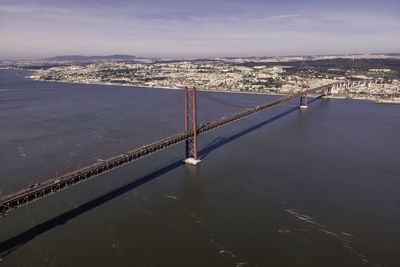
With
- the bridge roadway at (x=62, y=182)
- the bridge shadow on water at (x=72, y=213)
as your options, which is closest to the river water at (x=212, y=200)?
the bridge shadow on water at (x=72, y=213)

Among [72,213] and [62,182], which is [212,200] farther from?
[62,182]

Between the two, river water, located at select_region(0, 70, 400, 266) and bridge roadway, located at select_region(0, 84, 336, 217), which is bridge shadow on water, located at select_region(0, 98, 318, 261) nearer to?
river water, located at select_region(0, 70, 400, 266)

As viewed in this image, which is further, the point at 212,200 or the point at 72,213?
the point at 212,200

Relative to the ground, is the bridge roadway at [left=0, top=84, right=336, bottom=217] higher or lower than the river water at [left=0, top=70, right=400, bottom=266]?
higher

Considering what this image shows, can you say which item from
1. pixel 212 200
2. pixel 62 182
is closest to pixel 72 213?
pixel 62 182

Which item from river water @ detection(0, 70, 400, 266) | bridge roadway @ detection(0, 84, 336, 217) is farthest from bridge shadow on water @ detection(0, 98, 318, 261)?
bridge roadway @ detection(0, 84, 336, 217)

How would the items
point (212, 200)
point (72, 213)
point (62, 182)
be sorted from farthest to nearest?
point (212, 200) → point (72, 213) → point (62, 182)

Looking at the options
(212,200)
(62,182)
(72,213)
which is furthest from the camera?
(212,200)

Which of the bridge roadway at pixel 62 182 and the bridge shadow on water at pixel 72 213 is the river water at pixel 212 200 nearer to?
the bridge shadow on water at pixel 72 213
